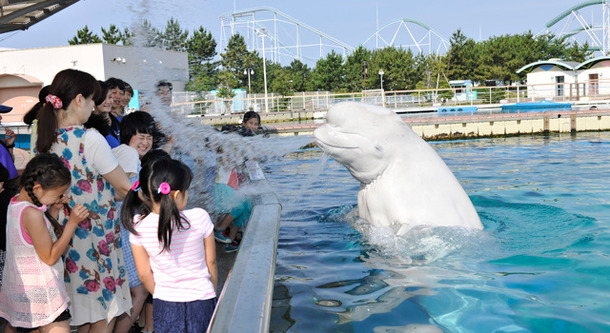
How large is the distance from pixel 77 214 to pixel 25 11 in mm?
7771

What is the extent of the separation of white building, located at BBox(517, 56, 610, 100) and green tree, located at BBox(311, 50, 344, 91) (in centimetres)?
3139

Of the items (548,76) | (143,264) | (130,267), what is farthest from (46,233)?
(548,76)

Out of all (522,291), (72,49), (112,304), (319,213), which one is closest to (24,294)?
(112,304)

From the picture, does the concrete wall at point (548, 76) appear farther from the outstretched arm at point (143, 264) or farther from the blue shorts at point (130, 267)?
the outstretched arm at point (143, 264)

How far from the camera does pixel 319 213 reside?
6723 millimetres

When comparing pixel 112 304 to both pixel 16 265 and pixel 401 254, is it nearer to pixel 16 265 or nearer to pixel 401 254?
pixel 16 265

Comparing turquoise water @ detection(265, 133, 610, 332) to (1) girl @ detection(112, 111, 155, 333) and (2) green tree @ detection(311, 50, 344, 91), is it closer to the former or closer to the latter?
(1) girl @ detection(112, 111, 155, 333)

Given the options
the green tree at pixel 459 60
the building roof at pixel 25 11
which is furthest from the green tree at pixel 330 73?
the building roof at pixel 25 11

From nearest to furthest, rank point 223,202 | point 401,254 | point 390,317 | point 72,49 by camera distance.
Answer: point 390,317, point 401,254, point 223,202, point 72,49

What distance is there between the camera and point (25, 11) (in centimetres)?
892

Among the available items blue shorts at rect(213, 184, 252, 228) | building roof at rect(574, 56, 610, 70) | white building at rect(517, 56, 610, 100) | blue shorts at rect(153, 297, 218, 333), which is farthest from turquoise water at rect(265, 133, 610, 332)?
building roof at rect(574, 56, 610, 70)

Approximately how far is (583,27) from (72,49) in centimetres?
10288

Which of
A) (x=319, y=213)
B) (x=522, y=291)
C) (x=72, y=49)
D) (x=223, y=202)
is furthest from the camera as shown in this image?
(x=72, y=49)

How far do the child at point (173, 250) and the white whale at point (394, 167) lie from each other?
7.09 feet
